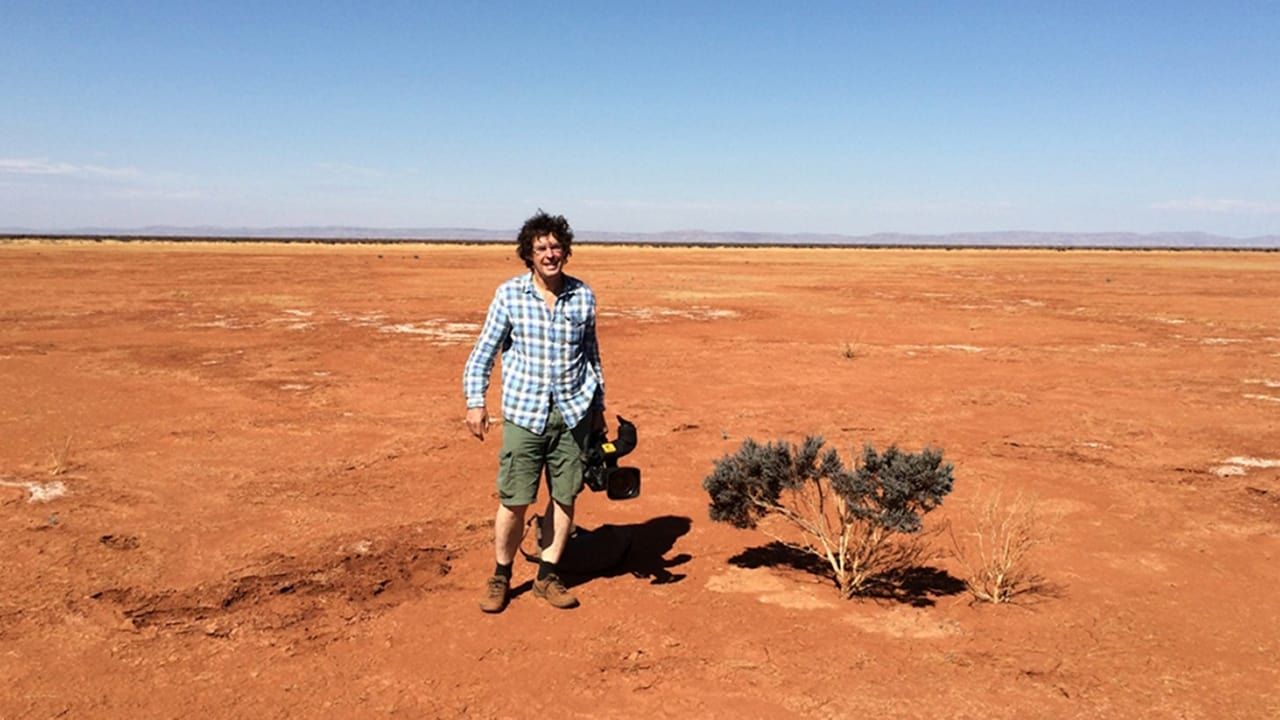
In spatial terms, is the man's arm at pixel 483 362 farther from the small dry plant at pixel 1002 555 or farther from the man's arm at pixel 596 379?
the small dry plant at pixel 1002 555

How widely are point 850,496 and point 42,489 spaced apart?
5817 millimetres

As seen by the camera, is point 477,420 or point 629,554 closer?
point 477,420

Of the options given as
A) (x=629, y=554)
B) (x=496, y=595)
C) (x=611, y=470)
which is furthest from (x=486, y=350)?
(x=629, y=554)

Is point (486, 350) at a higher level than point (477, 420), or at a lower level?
higher

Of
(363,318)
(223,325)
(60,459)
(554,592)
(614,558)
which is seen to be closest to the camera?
(554,592)

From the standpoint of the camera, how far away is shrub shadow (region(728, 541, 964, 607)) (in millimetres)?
4266

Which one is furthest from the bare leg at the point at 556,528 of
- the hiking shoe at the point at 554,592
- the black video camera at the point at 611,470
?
the black video camera at the point at 611,470

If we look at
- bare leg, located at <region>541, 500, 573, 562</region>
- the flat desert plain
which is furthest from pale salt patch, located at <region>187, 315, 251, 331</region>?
bare leg, located at <region>541, 500, 573, 562</region>

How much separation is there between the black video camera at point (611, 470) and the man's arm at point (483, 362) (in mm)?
557

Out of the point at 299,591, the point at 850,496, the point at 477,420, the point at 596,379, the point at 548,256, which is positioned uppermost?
the point at 548,256

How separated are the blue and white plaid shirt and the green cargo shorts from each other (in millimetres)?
60

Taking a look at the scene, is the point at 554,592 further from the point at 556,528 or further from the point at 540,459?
the point at 540,459

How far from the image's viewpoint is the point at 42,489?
5.75 metres

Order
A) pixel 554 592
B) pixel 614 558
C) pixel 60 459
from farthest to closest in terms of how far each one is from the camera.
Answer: pixel 60 459
pixel 614 558
pixel 554 592
